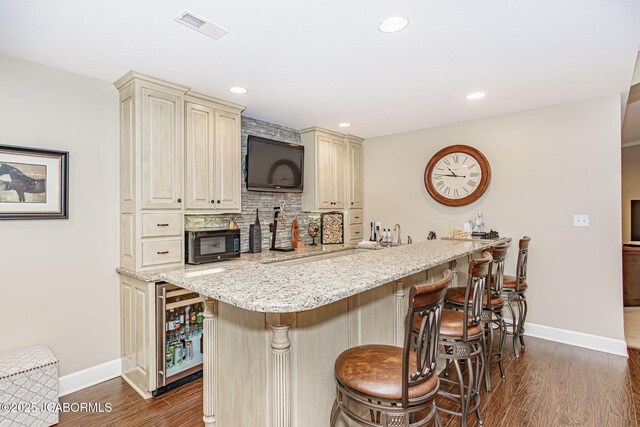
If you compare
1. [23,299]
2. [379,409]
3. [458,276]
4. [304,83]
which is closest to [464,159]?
[458,276]

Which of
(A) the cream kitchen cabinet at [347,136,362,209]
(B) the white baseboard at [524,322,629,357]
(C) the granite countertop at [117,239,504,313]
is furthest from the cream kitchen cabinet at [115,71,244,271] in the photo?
(B) the white baseboard at [524,322,629,357]

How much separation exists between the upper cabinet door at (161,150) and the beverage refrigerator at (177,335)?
2.47 ft

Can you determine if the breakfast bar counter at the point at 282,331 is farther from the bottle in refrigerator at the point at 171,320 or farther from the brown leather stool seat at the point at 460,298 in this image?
the bottle in refrigerator at the point at 171,320

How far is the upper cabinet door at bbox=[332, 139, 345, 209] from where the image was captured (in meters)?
4.84

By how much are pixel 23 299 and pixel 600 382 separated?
4505 millimetres

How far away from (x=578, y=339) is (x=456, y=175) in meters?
2.20

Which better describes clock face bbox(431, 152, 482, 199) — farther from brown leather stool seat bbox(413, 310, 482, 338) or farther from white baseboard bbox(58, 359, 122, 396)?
white baseboard bbox(58, 359, 122, 396)

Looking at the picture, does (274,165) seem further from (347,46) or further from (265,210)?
(347,46)

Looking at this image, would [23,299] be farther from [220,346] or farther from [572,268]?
[572,268]

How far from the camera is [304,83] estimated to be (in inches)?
118

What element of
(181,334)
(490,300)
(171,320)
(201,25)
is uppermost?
(201,25)

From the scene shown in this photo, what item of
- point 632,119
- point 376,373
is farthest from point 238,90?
point 632,119

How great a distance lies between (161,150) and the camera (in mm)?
2859

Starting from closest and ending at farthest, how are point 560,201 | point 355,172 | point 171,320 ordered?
point 171,320 < point 560,201 < point 355,172
